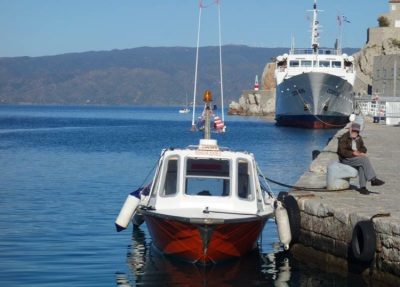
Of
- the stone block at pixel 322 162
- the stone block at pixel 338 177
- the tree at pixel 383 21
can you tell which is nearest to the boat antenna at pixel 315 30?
the tree at pixel 383 21

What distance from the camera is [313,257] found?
16125mm

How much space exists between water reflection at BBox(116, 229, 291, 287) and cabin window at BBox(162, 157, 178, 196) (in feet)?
4.08

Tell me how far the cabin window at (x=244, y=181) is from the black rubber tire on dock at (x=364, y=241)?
9.61 feet

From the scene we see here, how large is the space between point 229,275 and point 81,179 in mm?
17732

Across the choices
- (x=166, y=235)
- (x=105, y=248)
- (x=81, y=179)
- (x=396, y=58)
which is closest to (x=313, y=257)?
(x=166, y=235)

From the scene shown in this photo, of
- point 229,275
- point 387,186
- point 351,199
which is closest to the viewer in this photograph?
point 229,275

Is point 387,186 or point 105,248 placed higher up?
point 387,186

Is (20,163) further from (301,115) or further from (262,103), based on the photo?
(262,103)

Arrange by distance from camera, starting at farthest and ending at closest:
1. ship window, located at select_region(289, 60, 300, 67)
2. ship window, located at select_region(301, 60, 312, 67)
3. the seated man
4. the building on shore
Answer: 1. the building on shore
2. ship window, located at select_region(289, 60, 300, 67)
3. ship window, located at select_region(301, 60, 312, 67)
4. the seated man

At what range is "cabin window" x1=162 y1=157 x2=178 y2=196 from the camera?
1666 centimetres

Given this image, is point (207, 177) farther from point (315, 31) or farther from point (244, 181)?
point (315, 31)

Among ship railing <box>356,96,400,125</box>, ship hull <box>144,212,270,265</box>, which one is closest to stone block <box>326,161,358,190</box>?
ship hull <box>144,212,270,265</box>

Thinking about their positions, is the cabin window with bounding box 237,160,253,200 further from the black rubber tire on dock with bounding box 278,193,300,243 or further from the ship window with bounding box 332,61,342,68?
the ship window with bounding box 332,61,342,68

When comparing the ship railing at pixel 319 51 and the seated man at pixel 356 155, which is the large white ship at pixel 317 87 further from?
the seated man at pixel 356 155
